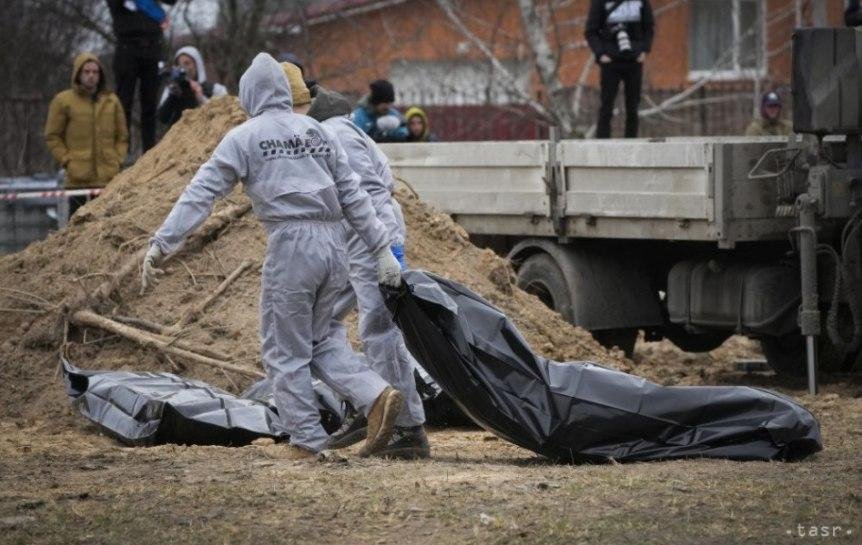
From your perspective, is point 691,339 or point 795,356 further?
point 691,339

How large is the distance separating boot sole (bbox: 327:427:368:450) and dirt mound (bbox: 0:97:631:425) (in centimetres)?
167

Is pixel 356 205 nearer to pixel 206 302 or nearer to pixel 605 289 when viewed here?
pixel 206 302

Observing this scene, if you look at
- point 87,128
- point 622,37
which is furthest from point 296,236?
point 622,37

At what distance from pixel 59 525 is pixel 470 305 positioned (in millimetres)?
2480

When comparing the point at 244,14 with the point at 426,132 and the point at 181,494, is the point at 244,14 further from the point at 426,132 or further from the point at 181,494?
the point at 181,494

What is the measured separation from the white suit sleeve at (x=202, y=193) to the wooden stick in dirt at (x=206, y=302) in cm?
277

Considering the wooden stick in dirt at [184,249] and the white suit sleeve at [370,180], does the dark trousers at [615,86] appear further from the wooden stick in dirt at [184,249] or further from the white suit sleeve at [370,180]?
the white suit sleeve at [370,180]

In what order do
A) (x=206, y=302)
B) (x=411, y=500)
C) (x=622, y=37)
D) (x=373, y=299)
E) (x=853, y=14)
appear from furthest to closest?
1. (x=622, y=37)
2. (x=853, y=14)
3. (x=206, y=302)
4. (x=373, y=299)
5. (x=411, y=500)

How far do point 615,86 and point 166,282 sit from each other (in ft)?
17.8

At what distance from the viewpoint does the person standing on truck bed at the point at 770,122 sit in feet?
56.6

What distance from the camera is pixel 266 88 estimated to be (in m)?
7.68

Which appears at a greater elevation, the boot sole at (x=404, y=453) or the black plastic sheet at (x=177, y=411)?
the black plastic sheet at (x=177, y=411)

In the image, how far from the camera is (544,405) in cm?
765

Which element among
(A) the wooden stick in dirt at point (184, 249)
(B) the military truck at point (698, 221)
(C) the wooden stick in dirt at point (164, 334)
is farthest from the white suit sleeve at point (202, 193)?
(B) the military truck at point (698, 221)
